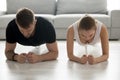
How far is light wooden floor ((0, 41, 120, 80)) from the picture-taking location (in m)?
1.54

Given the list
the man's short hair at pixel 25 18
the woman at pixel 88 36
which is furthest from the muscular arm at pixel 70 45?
the man's short hair at pixel 25 18

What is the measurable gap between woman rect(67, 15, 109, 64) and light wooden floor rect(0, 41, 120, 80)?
44 millimetres

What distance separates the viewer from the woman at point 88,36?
1.86 meters

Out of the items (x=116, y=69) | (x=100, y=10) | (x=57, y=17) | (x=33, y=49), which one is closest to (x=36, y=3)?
(x=57, y=17)

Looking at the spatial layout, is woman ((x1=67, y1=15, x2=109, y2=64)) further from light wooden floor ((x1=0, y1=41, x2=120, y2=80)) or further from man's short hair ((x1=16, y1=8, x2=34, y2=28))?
man's short hair ((x1=16, y1=8, x2=34, y2=28))

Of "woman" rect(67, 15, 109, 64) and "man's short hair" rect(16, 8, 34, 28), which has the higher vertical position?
"man's short hair" rect(16, 8, 34, 28)

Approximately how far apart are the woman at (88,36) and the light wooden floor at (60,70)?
44 millimetres

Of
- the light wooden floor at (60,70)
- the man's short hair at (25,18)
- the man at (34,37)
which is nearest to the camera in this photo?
the light wooden floor at (60,70)

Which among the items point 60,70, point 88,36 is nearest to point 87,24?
point 88,36

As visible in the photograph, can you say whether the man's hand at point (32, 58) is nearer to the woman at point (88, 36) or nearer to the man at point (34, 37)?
the man at point (34, 37)

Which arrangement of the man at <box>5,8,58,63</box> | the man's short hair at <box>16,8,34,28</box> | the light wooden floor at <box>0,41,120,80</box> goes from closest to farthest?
the light wooden floor at <box>0,41,120,80</box>
the man's short hair at <box>16,8,34,28</box>
the man at <box>5,8,58,63</box>

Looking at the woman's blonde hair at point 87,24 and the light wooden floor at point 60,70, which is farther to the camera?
the woman's blonde hair at point 87,24

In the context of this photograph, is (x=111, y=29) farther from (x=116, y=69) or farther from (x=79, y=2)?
(x=116, y=69)

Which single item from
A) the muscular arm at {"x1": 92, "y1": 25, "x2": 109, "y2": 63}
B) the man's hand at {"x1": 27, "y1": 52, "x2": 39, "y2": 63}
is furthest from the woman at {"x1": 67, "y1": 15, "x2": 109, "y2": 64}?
the man's hand at {"x1": 27, "y1": 52, "x2": 39, "y2": 63}
